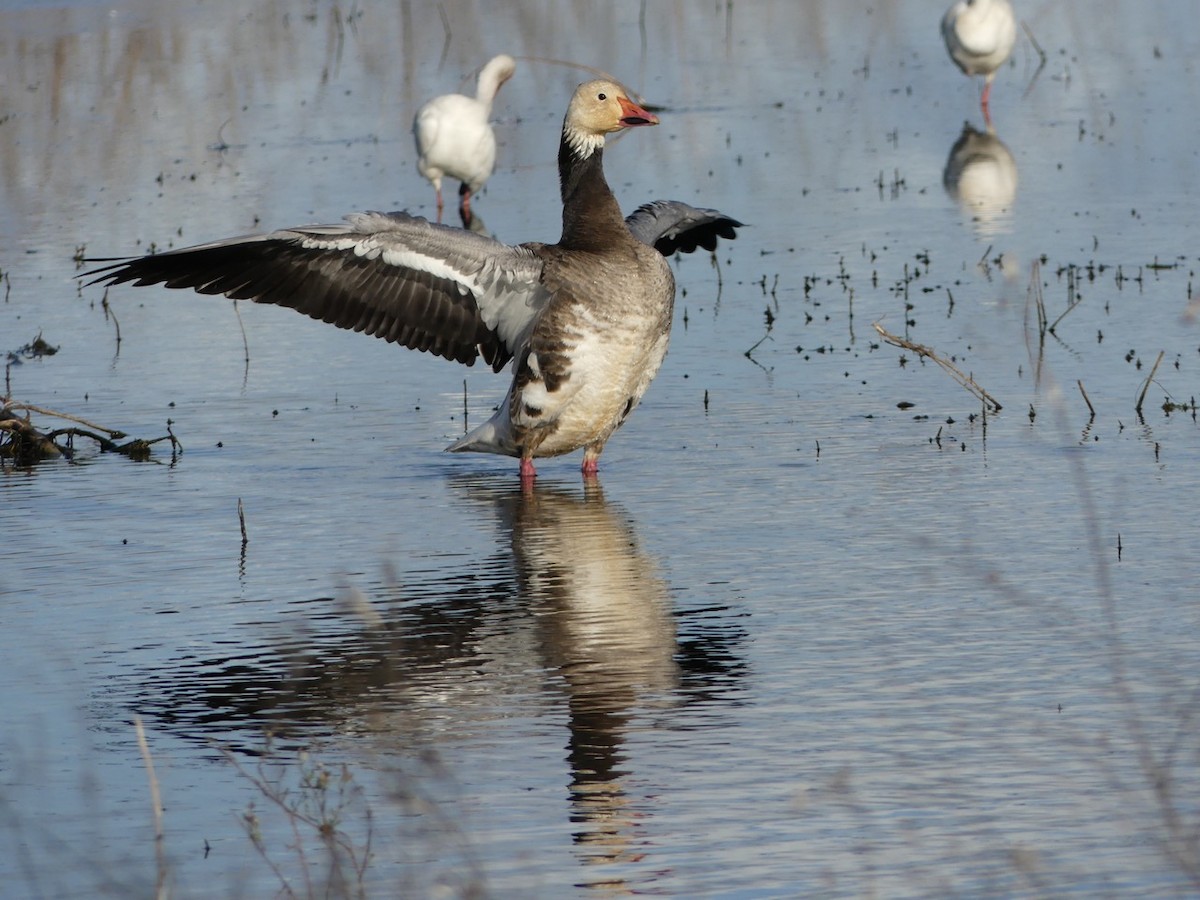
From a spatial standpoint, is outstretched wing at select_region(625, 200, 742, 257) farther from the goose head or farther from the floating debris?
the floating debris

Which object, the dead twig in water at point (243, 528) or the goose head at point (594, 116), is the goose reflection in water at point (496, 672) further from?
the goose head at point (594, 116)

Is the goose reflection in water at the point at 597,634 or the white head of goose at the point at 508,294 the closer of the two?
the goose reflection in water at the point at 597,634

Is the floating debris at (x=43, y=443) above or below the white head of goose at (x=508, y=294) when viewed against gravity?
below

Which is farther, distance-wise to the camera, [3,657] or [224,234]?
[224,234]

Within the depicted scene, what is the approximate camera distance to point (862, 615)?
21.9ft

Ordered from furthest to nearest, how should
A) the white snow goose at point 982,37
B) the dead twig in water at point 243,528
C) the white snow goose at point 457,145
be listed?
the white snow goose at point 982,37 < the white snow goose at point 457,145 < the dead twig in water at point 243,528

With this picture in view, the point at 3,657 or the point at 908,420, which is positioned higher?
the point at 908,420

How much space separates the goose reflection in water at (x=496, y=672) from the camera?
5.52 metres

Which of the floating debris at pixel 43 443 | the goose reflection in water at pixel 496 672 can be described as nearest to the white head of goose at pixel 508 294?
the floating debris at pixel 43 443

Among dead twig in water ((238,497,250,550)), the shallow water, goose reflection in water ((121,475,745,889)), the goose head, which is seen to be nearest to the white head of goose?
the goose head

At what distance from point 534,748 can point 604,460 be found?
3.98m

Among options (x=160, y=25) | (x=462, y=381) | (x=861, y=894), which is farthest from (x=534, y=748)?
(x=160, y=25)

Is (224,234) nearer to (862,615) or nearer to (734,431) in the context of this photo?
(734,431)

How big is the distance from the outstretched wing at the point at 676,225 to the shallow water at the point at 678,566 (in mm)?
731
